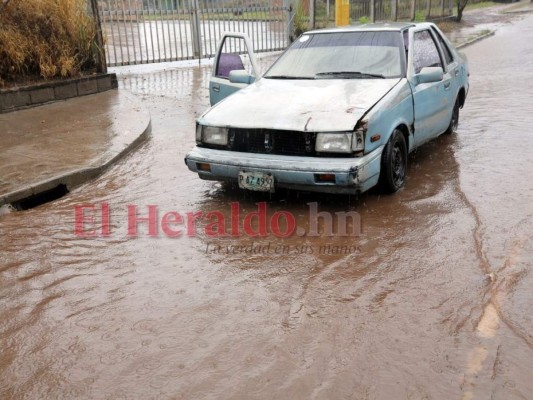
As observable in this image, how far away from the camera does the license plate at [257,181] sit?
16.7 ft

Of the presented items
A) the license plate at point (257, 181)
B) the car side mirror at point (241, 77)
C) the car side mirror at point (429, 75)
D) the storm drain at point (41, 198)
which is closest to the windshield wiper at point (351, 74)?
the car side mirror at point (429, 75)

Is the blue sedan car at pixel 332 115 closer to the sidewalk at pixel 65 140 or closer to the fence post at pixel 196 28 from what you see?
the sidewalk at pixel 65 140

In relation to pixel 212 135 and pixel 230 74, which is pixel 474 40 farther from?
pixel 212 135

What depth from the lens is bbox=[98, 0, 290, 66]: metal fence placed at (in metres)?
13.7

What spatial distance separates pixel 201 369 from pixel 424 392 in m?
1.15

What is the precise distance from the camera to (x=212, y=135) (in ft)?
17.8

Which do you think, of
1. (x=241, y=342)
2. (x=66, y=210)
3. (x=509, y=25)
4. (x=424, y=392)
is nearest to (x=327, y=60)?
(x=66, y=210)

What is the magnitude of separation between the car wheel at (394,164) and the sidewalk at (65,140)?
10.3 feet

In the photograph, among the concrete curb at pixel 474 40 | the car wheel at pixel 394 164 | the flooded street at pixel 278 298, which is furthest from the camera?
the concrete curb at pixel 474 40

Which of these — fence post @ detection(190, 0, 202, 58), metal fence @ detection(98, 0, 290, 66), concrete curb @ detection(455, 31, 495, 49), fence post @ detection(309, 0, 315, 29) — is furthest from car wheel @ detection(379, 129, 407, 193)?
fence post @ detection(309, 0, 315, 29)

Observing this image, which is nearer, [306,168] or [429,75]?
[306,168]

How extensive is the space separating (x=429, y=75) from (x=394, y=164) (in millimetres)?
1038

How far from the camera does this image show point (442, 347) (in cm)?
323

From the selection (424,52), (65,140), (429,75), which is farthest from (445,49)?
(65,140)
